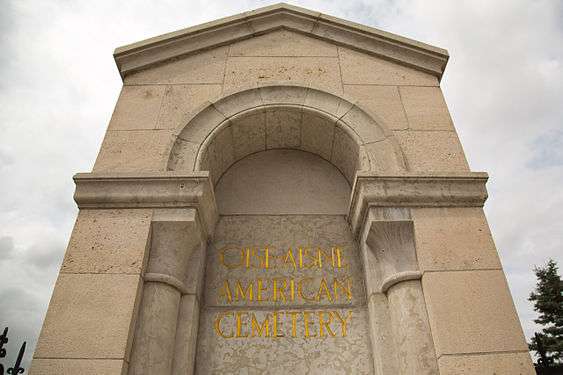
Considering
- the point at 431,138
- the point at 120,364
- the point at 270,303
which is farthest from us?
the point at 431,138

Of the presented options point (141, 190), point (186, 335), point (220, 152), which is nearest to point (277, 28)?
point (220, 152)

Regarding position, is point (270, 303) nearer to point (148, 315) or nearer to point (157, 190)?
point (148, 315)

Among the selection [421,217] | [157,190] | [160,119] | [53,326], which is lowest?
[53,326]

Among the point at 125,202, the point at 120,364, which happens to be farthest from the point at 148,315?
the point at 125,202

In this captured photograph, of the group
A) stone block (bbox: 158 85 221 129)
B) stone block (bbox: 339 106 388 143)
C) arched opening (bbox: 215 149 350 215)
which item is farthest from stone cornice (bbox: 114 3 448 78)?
arched opening (bbox: 215 149 350 215)

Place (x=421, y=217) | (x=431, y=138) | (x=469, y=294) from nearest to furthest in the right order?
(x=469, y=294), (x=421, y=217), (x=431, y=138)

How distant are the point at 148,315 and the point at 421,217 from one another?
3393 mm

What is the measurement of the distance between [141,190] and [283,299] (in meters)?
2.34

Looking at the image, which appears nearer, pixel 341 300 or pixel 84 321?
pixel 84 321

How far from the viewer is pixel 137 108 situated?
576 cm

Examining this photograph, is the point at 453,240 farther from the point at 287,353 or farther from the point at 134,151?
the point at 134,151

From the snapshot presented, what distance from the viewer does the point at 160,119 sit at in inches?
221

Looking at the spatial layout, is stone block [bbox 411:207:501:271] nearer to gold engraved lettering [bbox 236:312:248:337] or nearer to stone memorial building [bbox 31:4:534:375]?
stone memorial building [bbox 31:4:534:375]

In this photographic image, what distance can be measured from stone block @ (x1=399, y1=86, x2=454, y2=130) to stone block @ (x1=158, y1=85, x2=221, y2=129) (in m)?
2.97
